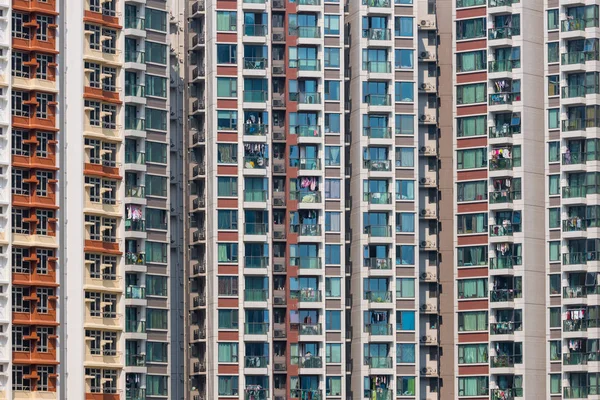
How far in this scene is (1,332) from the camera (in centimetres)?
19038

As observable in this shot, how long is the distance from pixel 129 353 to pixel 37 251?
37.4 ft

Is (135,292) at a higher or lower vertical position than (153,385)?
higher

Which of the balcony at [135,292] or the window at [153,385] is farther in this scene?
the window at [153,385]

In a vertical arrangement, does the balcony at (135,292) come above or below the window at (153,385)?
above

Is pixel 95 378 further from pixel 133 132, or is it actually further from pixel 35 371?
pixel 133 132

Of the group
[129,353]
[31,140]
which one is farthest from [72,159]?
[129,353]

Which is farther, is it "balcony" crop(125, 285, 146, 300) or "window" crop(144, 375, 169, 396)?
"window" crop(144, 375, 169, 396)

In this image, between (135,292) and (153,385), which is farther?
(153,385)

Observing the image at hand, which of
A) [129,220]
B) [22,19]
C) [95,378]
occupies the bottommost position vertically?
[95,378]

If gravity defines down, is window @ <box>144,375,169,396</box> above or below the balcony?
below

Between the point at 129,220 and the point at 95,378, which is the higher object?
the point at 129,220

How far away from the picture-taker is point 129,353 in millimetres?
197375

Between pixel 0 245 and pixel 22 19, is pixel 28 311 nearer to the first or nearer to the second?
pixel 0 245

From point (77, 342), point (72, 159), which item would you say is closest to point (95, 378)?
point (77, 342)
